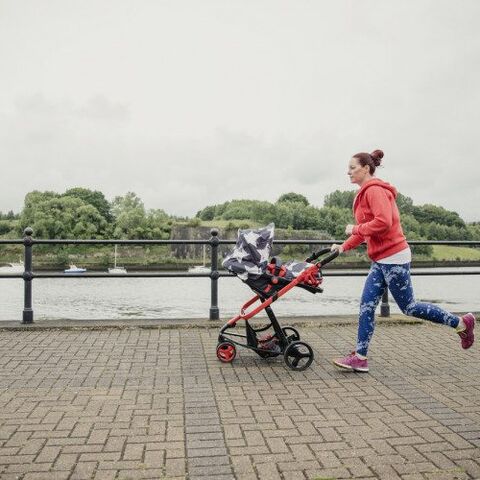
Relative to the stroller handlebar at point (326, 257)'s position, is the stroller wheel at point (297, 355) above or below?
below

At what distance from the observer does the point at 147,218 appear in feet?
377

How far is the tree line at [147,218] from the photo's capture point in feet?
318

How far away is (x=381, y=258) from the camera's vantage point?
4957 millimetres

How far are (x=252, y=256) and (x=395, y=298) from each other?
1296mm

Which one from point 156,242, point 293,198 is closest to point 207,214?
point 293,198

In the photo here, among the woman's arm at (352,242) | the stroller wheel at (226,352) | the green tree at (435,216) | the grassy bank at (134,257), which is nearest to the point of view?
the woman's arm at (352,242)

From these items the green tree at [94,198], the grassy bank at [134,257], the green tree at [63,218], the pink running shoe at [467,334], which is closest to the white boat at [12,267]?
the grassy bank at [134,257]

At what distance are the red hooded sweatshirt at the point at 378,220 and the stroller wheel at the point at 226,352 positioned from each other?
152 centimetres

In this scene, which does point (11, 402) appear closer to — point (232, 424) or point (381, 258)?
point (232, 424)

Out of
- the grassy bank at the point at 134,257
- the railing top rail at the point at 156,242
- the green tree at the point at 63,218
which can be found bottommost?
the grassy bank at the point at 134,257

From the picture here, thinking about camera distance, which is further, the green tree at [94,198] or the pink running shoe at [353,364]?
the green tree at [94,198]

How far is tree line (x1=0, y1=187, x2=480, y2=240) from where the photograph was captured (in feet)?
318

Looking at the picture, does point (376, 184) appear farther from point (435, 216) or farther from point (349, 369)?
point (435, 216)

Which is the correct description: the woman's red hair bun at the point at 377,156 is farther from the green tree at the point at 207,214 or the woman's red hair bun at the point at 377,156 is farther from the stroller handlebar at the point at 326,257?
the green tree at the point at 207,214
